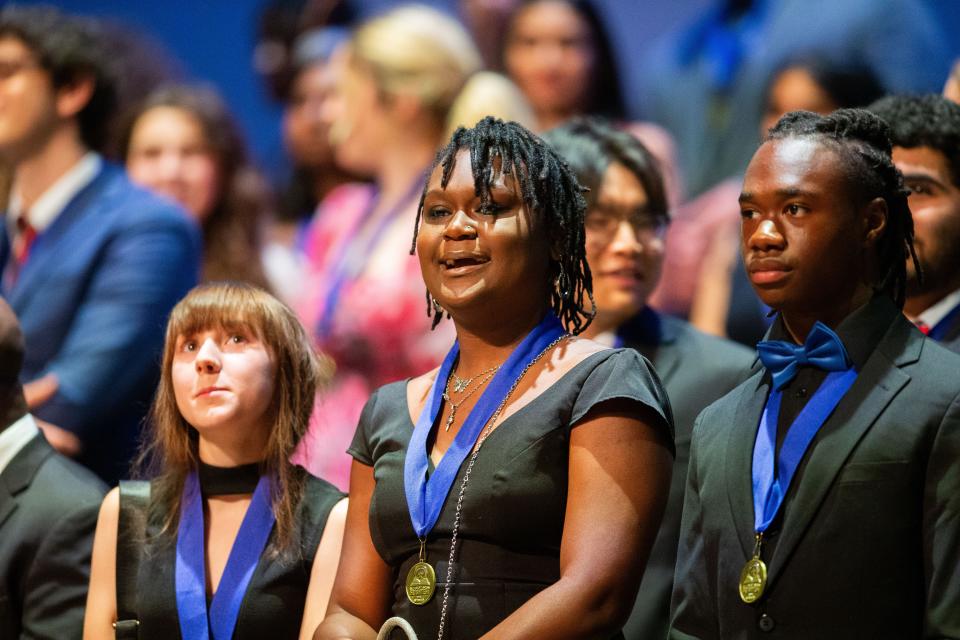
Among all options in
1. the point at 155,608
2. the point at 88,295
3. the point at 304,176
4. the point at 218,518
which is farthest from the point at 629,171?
the point at 304,176

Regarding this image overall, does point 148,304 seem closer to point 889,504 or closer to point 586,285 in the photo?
point 586,285

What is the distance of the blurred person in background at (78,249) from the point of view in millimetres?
4750

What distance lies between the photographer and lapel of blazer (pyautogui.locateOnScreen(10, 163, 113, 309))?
16.1 feet

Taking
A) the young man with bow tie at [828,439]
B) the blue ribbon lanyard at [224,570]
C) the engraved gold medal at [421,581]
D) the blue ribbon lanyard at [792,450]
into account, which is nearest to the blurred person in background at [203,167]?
the blue ribbon lanyard at [224,570]

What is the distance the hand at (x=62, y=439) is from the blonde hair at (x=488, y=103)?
5.77ft

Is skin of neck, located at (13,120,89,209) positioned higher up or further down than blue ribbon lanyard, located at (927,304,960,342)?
higher up

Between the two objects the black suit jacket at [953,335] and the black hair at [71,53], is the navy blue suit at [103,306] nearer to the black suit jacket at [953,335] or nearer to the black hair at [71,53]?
the black hair at [71,53]

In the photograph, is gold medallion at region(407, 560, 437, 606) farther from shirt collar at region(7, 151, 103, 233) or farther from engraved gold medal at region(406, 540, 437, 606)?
shirt collar at region(7, 151, 103, 233)

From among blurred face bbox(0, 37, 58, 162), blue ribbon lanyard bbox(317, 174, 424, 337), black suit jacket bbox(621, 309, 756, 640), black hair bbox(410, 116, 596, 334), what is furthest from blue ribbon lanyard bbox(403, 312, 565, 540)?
blurred face bbox(0, 37, 58, 162)

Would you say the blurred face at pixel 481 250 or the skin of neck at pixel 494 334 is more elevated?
the blurred face at pixel 481 250

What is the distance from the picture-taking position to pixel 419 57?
5609 mm

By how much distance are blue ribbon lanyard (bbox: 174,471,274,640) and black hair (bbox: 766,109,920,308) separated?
4.74 ft

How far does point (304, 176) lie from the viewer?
22.6 feet

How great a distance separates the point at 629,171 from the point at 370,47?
2.09 meters
